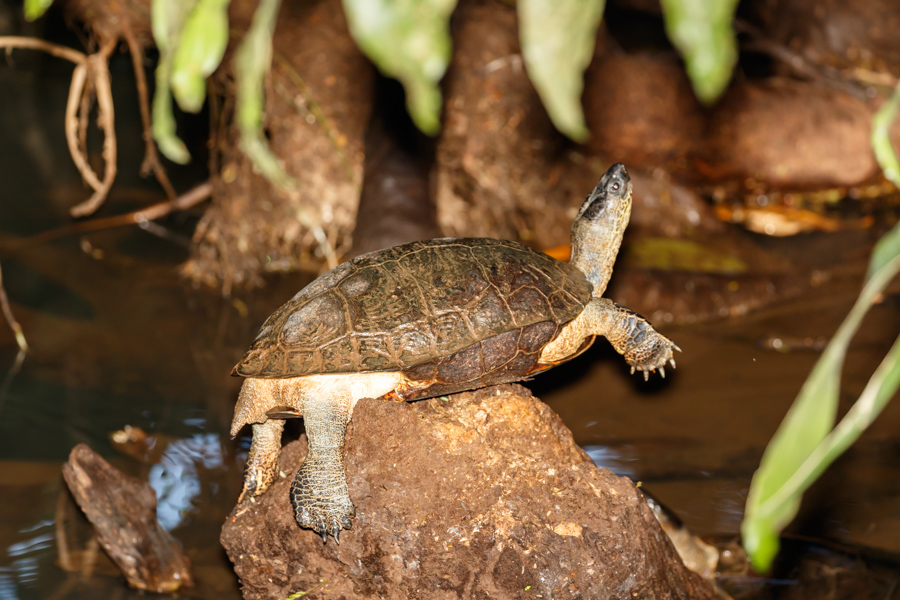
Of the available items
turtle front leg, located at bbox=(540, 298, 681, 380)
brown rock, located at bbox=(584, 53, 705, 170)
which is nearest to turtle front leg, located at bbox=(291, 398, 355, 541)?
turtle front leg, located at bbox=(540, 298, 681, 380)

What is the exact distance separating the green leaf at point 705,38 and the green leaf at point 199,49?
1.37ft

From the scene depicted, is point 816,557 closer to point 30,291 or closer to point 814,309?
point 814,309

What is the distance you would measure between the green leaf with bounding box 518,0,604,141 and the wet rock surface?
2.08 m

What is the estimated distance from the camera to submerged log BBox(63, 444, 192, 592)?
316cm

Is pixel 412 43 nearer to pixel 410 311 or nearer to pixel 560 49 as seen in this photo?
pixel 560 49

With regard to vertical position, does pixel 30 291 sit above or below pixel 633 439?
above

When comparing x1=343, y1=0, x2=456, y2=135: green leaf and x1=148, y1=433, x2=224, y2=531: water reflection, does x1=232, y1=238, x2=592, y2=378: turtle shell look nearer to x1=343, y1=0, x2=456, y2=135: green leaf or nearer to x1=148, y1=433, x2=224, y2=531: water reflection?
x1=148, y1=433, x2=224, y2=531: water reflection

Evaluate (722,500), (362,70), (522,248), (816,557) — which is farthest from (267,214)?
(816,557)

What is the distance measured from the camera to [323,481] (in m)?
2.46

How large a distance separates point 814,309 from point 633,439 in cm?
212

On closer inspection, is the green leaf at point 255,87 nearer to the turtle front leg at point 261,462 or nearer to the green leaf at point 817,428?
the green leaf at point 817,428

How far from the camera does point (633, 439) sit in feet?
13.4

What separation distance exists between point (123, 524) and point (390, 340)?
1.59 m

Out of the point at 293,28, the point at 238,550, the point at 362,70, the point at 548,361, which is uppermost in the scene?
the point at 293,28
